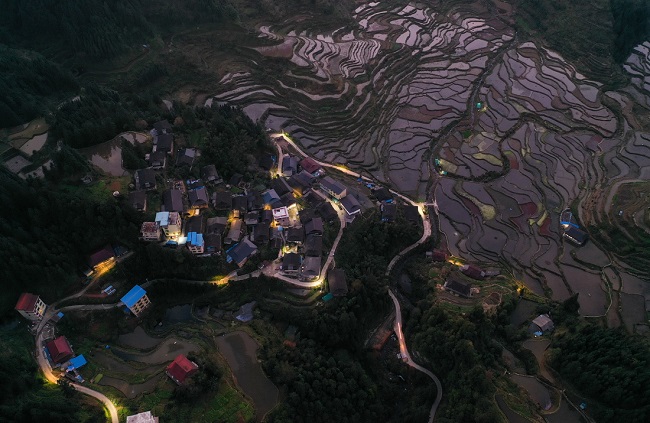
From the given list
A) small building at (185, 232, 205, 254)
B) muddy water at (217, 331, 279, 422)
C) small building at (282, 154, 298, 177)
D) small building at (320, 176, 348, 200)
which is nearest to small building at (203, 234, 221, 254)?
small building at (185, 232, 205, 254)

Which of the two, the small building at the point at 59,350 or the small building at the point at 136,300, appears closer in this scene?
the small building at the point at 59,350

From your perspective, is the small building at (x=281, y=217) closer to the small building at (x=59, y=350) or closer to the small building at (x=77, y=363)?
the small building at (x=77, y=363)

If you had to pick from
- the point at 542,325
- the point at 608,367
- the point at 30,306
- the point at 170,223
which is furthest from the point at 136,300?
the point at 608,367

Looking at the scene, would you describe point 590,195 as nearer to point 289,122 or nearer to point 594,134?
point 594,134

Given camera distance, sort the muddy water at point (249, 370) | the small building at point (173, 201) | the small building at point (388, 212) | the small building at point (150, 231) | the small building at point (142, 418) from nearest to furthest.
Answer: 1. the small building at point (142, 418)
2. the muddy water at point (249, 370)
3. the small building at point (150, 231)
4. the small building at point (173, 201)
5. the small building at point (388, 212)

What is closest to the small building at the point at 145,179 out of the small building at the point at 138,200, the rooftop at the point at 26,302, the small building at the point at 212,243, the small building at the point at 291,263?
the small building at the point at 138,200

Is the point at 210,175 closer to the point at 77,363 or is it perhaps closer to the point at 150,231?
the point at 150,231
